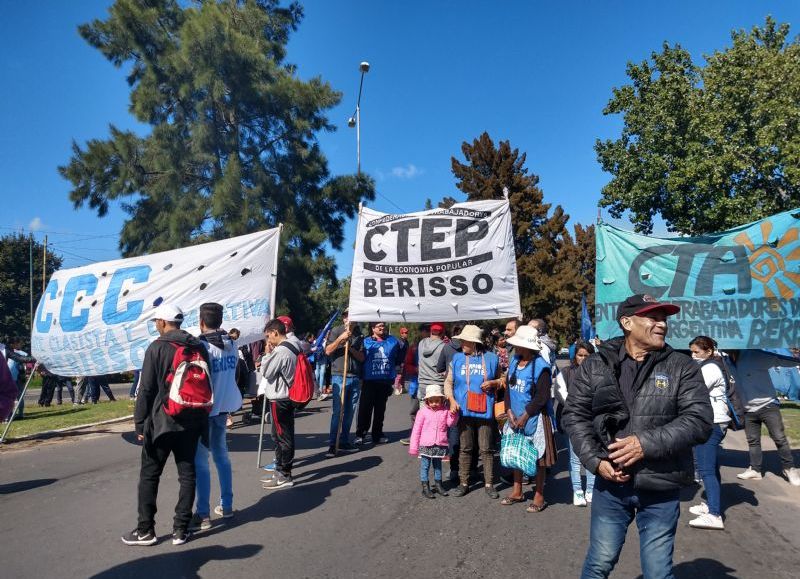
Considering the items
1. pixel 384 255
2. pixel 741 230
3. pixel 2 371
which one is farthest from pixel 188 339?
pixel 741 230

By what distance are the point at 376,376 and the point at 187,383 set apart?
4.73 metres

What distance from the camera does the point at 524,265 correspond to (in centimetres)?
3744

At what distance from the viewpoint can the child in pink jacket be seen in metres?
6.42

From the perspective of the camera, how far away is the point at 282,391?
657 centimetres

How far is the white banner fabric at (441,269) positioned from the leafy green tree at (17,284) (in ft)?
156

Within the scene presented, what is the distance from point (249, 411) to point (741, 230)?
35.5 ft

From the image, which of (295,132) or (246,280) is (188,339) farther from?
(295,132)

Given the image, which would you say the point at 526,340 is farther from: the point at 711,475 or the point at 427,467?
the point at 711,475

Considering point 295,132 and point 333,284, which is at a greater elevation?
point 295,132

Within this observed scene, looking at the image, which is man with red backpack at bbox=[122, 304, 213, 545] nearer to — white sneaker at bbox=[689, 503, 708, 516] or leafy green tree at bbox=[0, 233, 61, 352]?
white sneaker at bbox=[689, 503, 708, 516]

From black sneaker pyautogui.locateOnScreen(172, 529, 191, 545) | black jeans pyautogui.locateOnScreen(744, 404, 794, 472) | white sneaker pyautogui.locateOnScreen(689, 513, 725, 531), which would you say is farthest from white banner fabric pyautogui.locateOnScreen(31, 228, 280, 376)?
black jeans pyautogui.locateOnScreen(744, 404, 794, 472)

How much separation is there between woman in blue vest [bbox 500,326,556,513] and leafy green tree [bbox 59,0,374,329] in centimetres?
2094

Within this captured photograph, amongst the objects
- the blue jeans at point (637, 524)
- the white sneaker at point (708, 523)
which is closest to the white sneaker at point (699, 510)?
the white sneaker at point (708, 523)

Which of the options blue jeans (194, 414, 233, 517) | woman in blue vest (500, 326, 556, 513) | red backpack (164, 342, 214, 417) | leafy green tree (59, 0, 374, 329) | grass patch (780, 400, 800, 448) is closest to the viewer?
red backpack (164, 342, 214, 417)
